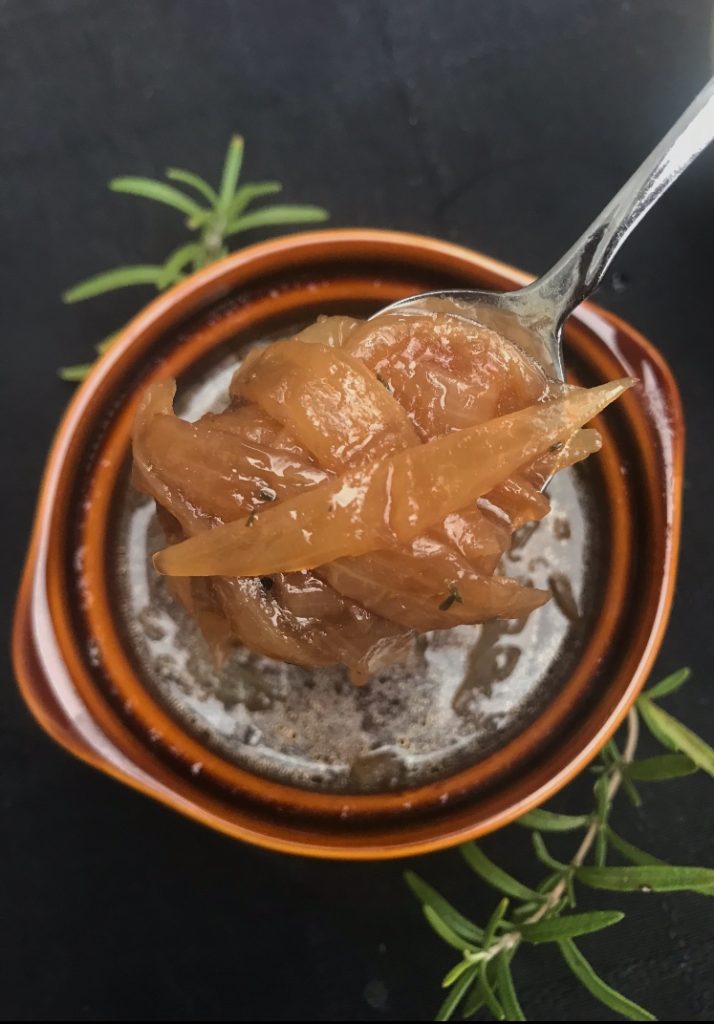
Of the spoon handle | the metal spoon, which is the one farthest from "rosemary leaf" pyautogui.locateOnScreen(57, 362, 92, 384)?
the spoon handle

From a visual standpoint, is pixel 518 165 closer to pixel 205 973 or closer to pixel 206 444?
pixel 206 444

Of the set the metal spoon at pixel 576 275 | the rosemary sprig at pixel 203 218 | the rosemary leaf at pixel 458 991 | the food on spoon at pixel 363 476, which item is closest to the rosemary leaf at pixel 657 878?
the rosemary leaf at pixel 458 991

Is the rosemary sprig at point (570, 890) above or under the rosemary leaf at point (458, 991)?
above

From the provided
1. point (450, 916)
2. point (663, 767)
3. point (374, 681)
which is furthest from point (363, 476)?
point (450, 916)

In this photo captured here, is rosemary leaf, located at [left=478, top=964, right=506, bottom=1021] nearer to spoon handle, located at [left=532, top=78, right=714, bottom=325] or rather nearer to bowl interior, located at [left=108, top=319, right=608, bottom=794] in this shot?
bowl interior, located at [left=108, top=319, right=608, bottom=794]

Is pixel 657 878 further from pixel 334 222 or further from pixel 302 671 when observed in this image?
pixel 334 222

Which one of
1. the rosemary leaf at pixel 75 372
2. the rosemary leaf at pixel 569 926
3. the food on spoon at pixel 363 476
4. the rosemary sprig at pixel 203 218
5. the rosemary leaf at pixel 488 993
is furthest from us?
the rosemary leaf at pixel 75 372

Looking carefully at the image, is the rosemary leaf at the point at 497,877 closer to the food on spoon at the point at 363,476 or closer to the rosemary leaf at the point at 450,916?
the rosemary leaf at the point at 450,916

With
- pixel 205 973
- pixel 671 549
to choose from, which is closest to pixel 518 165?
pixel 671 549
